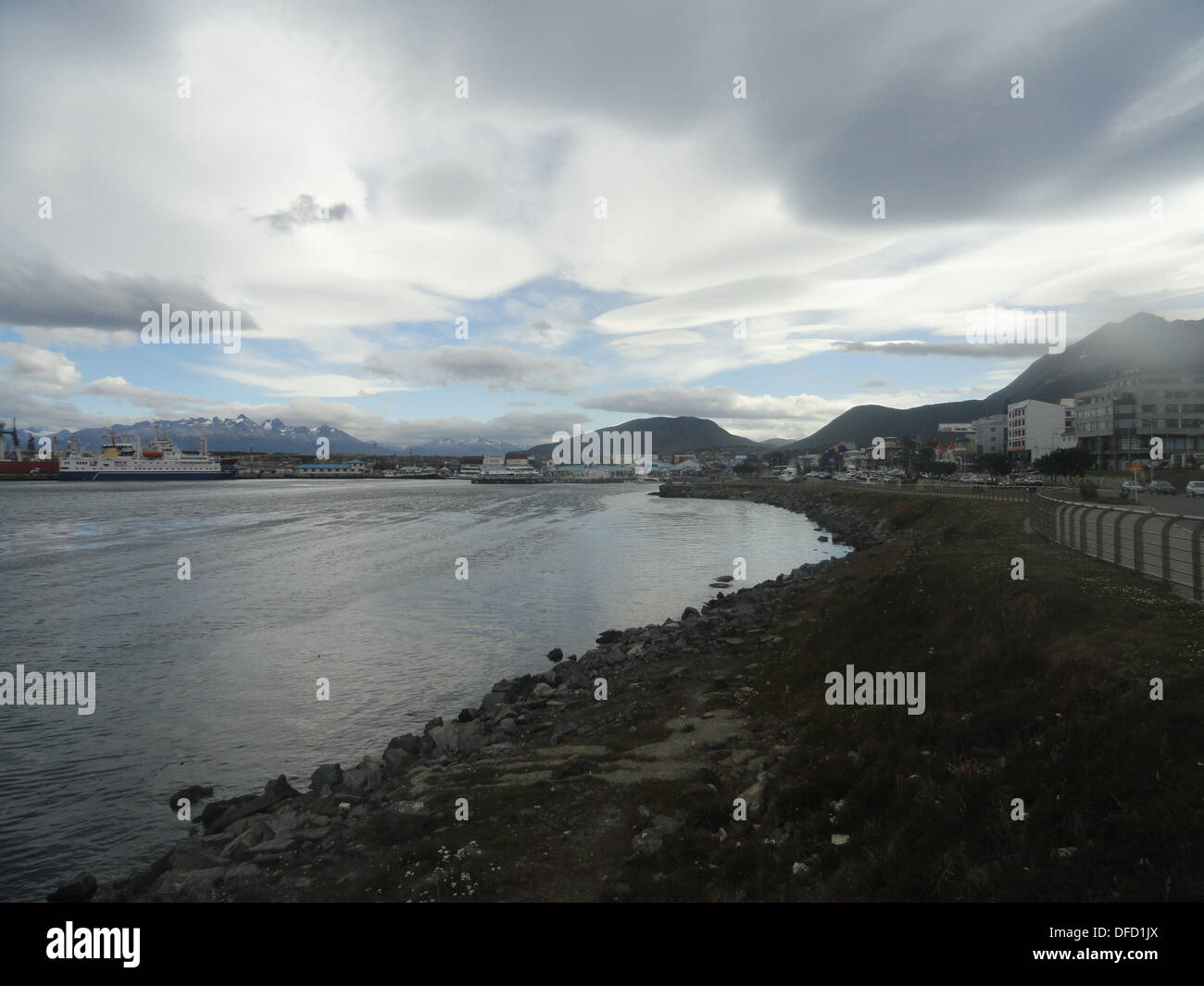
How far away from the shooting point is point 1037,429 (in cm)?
13825

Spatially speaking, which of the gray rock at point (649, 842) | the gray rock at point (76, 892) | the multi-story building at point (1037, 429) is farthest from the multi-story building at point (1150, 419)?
the gray rock at point (76, 892)

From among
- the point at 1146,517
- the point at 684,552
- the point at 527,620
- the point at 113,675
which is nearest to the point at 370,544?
the point at 684,552

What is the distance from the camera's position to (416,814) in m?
11.6

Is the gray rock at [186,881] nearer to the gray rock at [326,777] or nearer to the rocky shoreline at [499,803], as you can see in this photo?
the rocky shoreline at [499,803]

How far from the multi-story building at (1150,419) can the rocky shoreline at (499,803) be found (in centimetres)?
10774

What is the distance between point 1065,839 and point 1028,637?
22.8 ft

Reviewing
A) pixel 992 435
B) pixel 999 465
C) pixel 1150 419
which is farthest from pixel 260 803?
pixel 992 435

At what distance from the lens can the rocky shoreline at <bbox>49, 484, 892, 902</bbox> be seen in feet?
31.6

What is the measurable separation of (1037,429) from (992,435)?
29454 millimetres

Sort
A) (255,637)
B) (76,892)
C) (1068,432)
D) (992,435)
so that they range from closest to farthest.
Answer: (76,892) < (255,637) < (1068,432) < (992,435)

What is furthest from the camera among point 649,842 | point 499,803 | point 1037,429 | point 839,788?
point 1037,429

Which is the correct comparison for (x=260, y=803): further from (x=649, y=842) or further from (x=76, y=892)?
(x=649, y=842)
